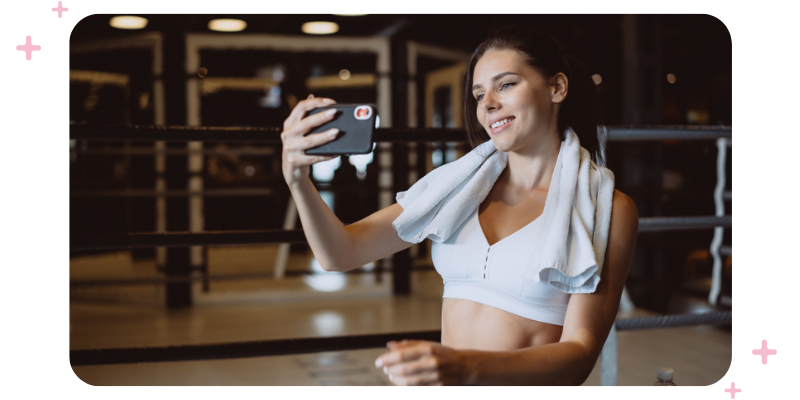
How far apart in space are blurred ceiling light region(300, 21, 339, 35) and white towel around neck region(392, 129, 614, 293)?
11.0 ft

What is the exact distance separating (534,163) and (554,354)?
0.40 metres

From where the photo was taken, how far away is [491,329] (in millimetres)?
1095

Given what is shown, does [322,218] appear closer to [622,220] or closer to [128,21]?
[622,220]

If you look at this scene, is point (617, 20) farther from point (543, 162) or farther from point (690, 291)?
point (543, 162)

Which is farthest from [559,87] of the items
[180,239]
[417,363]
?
[180,239]

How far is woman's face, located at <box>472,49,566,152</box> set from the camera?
1097 millimetres

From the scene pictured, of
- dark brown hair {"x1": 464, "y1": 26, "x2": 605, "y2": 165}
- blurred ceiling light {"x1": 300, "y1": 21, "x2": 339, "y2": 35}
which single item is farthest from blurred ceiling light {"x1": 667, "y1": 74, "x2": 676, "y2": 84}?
dark brown hair {"x1": 464, "y1": 26, "x2": 605, "y2": 165}

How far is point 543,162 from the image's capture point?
3.94ft

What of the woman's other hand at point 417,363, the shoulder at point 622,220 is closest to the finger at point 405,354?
the woman's other hand at point 417,363

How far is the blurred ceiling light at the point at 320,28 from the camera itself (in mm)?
4344
